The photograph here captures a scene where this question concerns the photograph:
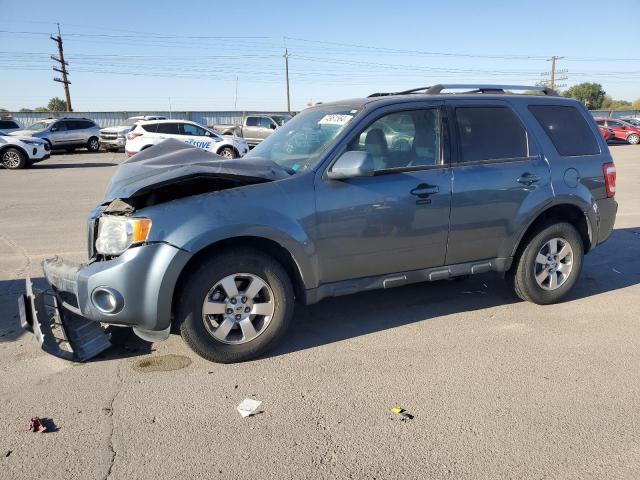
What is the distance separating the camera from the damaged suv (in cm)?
355

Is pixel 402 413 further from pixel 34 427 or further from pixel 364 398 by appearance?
pixel 34 427

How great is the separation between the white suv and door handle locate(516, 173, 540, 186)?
51.3ft

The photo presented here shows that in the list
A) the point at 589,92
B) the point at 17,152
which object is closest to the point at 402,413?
the point at 17,152

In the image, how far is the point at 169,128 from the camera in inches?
810

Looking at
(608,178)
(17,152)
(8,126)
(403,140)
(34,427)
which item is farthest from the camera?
(8,126)

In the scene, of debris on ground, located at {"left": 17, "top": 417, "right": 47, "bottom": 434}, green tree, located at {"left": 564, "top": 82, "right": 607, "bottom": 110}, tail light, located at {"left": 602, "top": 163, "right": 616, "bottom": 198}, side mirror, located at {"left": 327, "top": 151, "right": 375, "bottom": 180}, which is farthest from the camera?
green tree, located at {"left": 564, "top": 82, "right": 607, "bottom": 110}

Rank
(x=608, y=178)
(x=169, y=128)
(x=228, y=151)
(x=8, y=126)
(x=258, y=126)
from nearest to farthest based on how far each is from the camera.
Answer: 1. (x=608, y=178)
2. (x=228, y=151)
3. (x=169, y=128)
4. (x=8, y=126)
5. (x=258, y=126)

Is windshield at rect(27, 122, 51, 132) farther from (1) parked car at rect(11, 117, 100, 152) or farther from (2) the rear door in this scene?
(2) the rear door

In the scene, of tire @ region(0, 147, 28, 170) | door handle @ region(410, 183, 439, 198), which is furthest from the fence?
door handle @ region(410, 183, 439, 198)

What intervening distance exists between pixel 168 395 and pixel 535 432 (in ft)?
7.26

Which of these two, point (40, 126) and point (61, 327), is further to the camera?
point (40, 126)

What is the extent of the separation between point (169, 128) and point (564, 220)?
18.0 metres

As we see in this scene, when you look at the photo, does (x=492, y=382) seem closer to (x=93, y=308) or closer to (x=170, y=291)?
(x=170, y=291)

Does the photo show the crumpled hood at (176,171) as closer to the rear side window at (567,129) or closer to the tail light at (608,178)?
the rear side window at (567,129)
